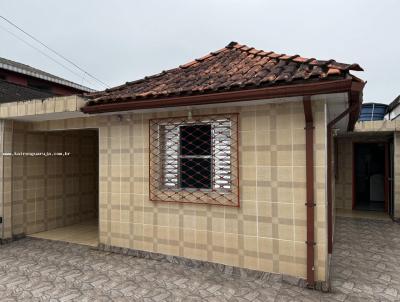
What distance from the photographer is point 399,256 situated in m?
5.70

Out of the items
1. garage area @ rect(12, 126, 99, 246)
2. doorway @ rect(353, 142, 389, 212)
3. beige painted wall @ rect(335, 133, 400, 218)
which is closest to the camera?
garage area @ rect(12, 126, 99, 246)

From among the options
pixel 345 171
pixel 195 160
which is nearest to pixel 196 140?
pixel 195 160

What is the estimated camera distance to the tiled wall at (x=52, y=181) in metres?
7.09

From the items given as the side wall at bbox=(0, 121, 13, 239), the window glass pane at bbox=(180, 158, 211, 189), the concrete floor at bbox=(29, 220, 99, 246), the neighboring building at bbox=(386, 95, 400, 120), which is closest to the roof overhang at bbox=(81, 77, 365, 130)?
the window glass pane at bbox=(180, 158, 211, 189)

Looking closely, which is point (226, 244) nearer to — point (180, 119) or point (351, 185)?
point (180, 119)

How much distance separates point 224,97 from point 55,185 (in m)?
6.02

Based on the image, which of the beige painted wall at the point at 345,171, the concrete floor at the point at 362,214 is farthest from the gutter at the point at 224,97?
the beige painted wall at the point at 345,171

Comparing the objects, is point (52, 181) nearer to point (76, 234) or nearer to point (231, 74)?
point (76, 234)

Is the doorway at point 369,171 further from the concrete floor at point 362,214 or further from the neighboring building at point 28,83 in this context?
the neighboring building at point 28,83

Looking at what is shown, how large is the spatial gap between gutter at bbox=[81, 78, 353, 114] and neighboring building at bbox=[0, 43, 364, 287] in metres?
0.02

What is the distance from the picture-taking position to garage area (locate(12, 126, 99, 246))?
707 centimetres

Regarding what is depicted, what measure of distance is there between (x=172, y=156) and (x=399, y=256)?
4923 mm

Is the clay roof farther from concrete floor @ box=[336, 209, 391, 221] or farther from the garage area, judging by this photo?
concrete floor @ box=[336, 209, 391, 221]

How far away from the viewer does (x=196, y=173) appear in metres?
5.34
